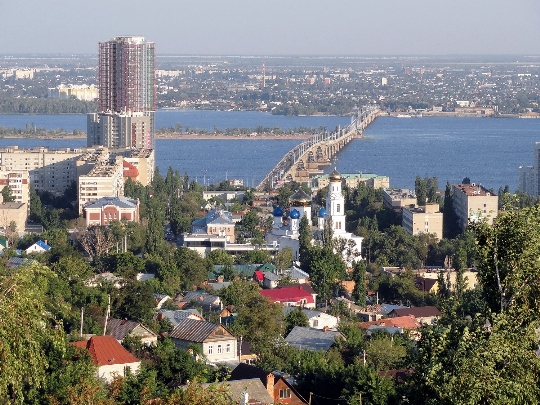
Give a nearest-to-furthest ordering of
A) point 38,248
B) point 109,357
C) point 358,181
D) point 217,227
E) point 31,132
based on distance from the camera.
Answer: point 109,357, point 38,248, point 217,227, point 358,181, point 31,132

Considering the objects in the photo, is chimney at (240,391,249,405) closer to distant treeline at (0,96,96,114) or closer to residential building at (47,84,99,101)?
distant treeline at (0,96,96,114)

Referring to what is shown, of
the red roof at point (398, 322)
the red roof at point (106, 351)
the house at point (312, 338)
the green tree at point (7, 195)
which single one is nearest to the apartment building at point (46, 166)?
the green tree at point (7, 195)

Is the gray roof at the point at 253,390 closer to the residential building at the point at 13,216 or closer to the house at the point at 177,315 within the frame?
the house at the point at 177,315

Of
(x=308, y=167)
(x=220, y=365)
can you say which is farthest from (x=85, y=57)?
(x=220, y=365)

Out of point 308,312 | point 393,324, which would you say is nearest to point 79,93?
point 308,312

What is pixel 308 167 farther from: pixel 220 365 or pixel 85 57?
pixel 85 57

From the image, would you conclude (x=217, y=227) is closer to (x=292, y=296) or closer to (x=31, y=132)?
(x=292, y=296)
